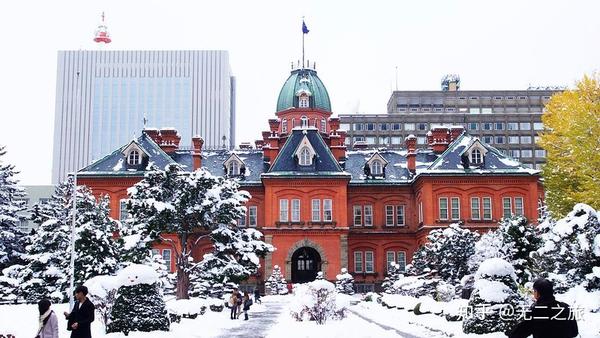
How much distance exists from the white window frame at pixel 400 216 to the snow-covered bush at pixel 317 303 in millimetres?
32316

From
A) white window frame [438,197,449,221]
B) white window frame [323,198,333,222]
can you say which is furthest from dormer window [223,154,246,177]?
white window frame [438,197,449,221]

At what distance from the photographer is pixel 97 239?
31031 millimetres

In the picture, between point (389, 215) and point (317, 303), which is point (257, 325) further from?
point (389, 215)

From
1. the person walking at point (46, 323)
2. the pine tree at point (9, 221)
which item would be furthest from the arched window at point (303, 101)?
the person walking at point (46, 323)

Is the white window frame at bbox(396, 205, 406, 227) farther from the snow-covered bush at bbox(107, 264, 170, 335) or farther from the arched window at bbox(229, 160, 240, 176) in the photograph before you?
the snow-covered bush at bbox(107, 264, 170, 335)

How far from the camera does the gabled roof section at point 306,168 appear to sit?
2032 inches

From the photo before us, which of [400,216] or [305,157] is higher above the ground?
[305,157]

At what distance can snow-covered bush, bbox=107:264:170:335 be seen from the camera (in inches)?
757

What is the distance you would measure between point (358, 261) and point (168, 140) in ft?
63.6

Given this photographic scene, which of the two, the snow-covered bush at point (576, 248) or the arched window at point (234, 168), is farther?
the arched window at point (234, 168)

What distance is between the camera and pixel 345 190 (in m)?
51.8

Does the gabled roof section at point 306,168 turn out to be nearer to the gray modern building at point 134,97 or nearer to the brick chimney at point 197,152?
the brick chimney at point 197,152

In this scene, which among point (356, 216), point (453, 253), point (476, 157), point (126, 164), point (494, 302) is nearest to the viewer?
point (494, 302)

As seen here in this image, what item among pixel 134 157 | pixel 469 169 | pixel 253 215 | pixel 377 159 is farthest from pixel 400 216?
pixel 134 157
